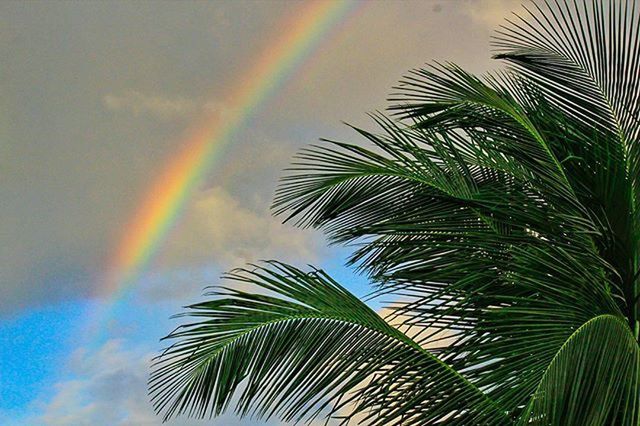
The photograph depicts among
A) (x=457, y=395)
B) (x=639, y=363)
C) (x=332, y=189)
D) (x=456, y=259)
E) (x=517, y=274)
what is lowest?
(x=639, y=363)

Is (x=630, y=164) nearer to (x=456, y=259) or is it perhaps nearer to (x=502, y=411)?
(x=456, y=259)

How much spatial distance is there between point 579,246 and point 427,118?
7.88ft

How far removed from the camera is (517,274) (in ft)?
15.5

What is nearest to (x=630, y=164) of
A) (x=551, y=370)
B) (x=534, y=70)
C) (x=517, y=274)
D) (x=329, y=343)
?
(x=534, y=70)

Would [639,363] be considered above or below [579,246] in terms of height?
below

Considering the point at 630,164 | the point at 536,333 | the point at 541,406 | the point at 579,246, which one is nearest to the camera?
the point at 541,406

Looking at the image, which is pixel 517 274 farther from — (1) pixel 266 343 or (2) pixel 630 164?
(2) pixel 630 164

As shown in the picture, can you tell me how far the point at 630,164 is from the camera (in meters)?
6.31

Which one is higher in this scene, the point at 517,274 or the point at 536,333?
the point at 517,274

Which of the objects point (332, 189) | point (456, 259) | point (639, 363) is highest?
point (332, 189)

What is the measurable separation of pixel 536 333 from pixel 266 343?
1563mm

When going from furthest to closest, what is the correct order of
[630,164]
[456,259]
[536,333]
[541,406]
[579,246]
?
[630,164] < [456,259] < [579,246] < [536,333] < [541,406]

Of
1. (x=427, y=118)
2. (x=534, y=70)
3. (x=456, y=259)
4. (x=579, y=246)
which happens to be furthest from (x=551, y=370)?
(x=534, y=70)

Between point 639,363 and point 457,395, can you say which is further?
point 457,395
